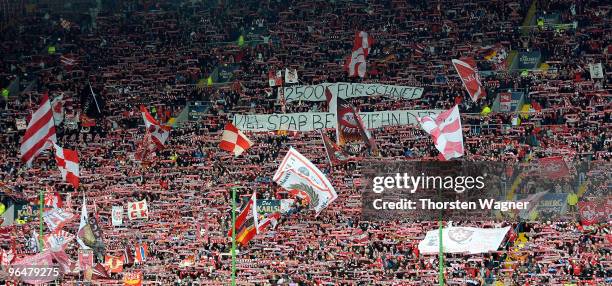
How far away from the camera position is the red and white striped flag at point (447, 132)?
2900 centimetres

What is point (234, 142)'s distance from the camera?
34719mm

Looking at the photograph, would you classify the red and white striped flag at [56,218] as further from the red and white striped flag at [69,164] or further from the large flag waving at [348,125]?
the large flag waving at [348,125]

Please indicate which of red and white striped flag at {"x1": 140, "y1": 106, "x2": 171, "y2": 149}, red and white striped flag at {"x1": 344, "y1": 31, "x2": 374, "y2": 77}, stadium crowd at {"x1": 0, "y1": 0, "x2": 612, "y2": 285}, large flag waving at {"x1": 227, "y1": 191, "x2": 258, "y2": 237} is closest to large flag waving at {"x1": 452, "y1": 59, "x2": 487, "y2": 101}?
stadium crowd at {"x1": 0, "y1": 0, "x2": 612, "y2": 285}

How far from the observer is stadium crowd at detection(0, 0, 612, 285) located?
30516mm

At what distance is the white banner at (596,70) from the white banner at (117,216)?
11.9m

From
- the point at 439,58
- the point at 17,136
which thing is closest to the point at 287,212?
the point at 439,58

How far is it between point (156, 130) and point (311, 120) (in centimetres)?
392

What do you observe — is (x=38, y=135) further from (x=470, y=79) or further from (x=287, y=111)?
(x=470, y=79)

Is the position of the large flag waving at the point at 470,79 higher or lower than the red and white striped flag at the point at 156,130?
higher

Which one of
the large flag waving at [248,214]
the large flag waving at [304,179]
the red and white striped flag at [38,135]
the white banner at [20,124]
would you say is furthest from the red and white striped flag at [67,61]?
the large flag waving at [304,179]

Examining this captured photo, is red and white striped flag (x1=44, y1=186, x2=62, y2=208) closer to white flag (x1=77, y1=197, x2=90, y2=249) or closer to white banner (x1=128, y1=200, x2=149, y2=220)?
white flag (x1=77, y1=197, x2=90, y2=249)

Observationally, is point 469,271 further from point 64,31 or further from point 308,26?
point 64,31

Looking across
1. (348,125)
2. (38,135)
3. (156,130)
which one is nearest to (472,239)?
(348,125)

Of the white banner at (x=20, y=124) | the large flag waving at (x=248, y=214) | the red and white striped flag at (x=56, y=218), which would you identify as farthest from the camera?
the white banner at (x=20, y=124)
